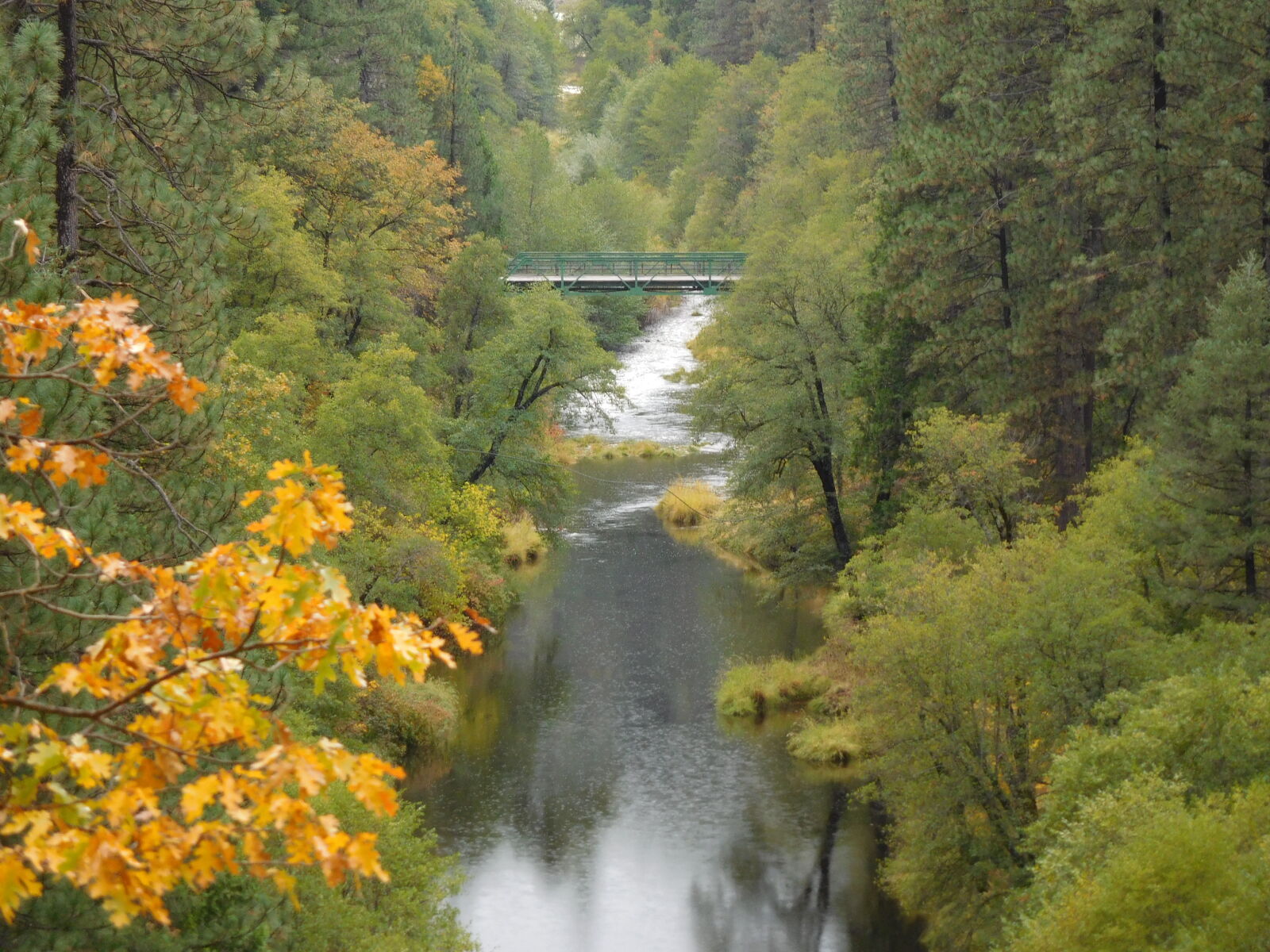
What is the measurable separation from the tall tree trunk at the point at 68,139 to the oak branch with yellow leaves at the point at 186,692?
24.5ft

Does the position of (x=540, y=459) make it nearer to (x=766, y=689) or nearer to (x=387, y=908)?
(x=766, y=689)

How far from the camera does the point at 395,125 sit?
38.9 metres

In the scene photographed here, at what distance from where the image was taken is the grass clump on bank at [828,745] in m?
23.8

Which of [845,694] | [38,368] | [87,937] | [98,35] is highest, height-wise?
[98,35]

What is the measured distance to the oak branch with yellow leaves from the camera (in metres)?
3.84

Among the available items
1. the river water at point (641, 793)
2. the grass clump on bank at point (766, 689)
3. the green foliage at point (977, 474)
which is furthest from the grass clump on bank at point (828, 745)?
the green foliage at point (977, 474)

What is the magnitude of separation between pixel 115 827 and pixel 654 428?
43936 mm

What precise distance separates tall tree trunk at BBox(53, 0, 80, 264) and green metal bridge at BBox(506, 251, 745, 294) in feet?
115

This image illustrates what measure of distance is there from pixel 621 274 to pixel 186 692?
4883cm

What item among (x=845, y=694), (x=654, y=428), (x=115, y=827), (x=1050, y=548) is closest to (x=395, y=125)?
(x=654, y=428)

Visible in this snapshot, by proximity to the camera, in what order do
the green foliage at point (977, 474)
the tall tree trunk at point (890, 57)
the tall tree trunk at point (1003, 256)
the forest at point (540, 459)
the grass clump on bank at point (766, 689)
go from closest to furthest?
1. the forest at point (540, 459)
2. the green foliage at point (977, 474)
3. the grass clump on bank at point (766, 689)
4. the tall tree trunk at point (1003, 256)
5. the tall tree trunk at point (890, 57)

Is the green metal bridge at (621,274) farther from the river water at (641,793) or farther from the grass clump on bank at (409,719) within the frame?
the grass clump on bank at (409,719)

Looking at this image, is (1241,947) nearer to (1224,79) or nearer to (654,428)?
(1224,79)

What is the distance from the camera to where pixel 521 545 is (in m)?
35.2
